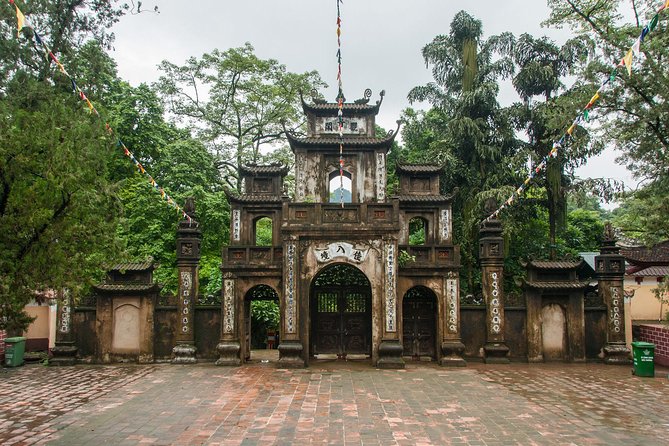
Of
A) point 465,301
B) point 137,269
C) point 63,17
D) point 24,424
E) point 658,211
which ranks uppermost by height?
point 63,17

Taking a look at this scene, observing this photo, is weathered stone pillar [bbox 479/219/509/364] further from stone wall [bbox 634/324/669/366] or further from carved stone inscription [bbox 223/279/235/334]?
carved stone inscription [bbox 223/279/235/334]

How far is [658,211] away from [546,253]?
11713 mm

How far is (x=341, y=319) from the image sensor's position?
1770cm

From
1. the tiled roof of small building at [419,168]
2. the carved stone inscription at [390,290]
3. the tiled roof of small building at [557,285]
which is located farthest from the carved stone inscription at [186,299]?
the tiled roof of small building at [557,285]

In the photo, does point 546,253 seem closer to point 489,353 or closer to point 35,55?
point 489,353

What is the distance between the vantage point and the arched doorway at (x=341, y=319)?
17.6 meters

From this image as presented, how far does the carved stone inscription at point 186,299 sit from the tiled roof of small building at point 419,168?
28.5 ft

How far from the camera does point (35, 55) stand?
31.1ft

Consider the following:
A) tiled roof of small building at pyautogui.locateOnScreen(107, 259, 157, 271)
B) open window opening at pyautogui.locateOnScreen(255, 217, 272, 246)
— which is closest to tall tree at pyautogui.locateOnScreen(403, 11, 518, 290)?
open window opening at pyautogui.locateOnScreen(255, 217, 272, 246)

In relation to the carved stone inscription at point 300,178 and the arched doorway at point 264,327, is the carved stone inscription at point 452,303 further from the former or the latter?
the arched doorway at point 264,327

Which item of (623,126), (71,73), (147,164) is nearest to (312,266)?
(71,73)

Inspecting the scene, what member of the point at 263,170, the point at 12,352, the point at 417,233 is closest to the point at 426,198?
the point at 263,170

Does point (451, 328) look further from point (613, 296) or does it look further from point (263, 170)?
Answer: point (263, 170)

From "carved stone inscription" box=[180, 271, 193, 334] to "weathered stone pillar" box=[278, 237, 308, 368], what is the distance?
3337mm
